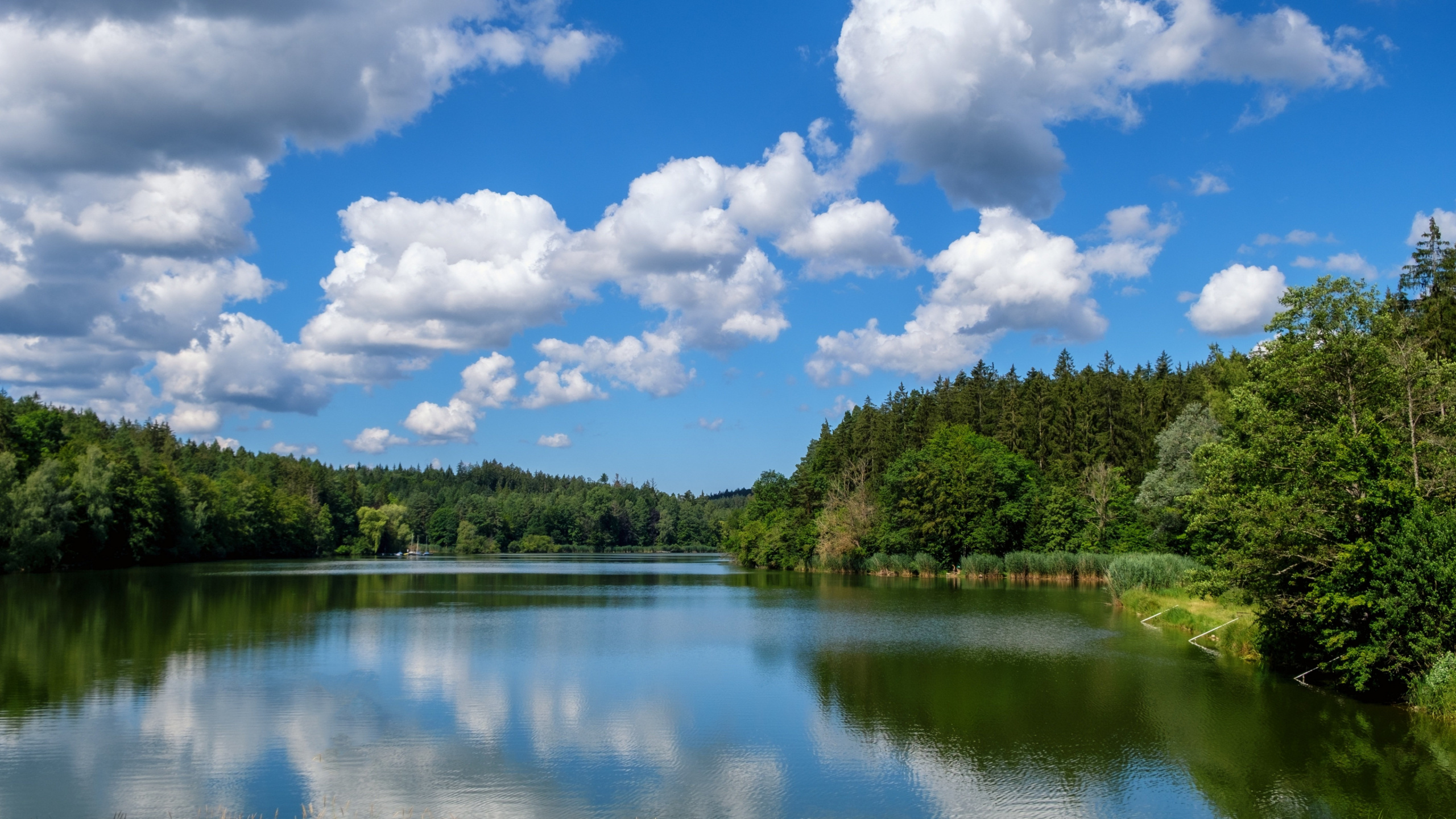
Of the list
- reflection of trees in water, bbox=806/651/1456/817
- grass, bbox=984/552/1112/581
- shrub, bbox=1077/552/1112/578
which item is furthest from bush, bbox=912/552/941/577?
reflection of trees in water, bbox=806/651/1456/817

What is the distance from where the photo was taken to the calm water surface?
13234 millimetres

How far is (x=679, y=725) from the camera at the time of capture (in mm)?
17688

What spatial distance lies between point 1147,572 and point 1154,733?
2716 centimetres

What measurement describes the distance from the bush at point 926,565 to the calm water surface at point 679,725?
1401 inches

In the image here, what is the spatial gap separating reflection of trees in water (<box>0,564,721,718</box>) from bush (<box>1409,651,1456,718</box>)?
2681 cm

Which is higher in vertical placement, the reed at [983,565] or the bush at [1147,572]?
the bush at [1147,572]

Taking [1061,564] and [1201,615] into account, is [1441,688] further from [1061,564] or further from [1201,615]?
[1061,564]

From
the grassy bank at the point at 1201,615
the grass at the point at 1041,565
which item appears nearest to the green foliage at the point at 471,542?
the grass at the point at 1041,565

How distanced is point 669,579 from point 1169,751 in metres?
55.8

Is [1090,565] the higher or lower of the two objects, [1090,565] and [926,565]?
the higher

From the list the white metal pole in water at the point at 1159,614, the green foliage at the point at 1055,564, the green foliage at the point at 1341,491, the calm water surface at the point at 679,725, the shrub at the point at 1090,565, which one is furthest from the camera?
the green foliage at the point at 1055,564

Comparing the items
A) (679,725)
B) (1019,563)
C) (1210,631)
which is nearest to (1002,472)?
(1019,563)

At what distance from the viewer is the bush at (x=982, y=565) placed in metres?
66.5

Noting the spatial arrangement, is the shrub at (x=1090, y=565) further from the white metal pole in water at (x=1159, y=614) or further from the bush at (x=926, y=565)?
the white metal pole in water at (x=1159, y=614)
